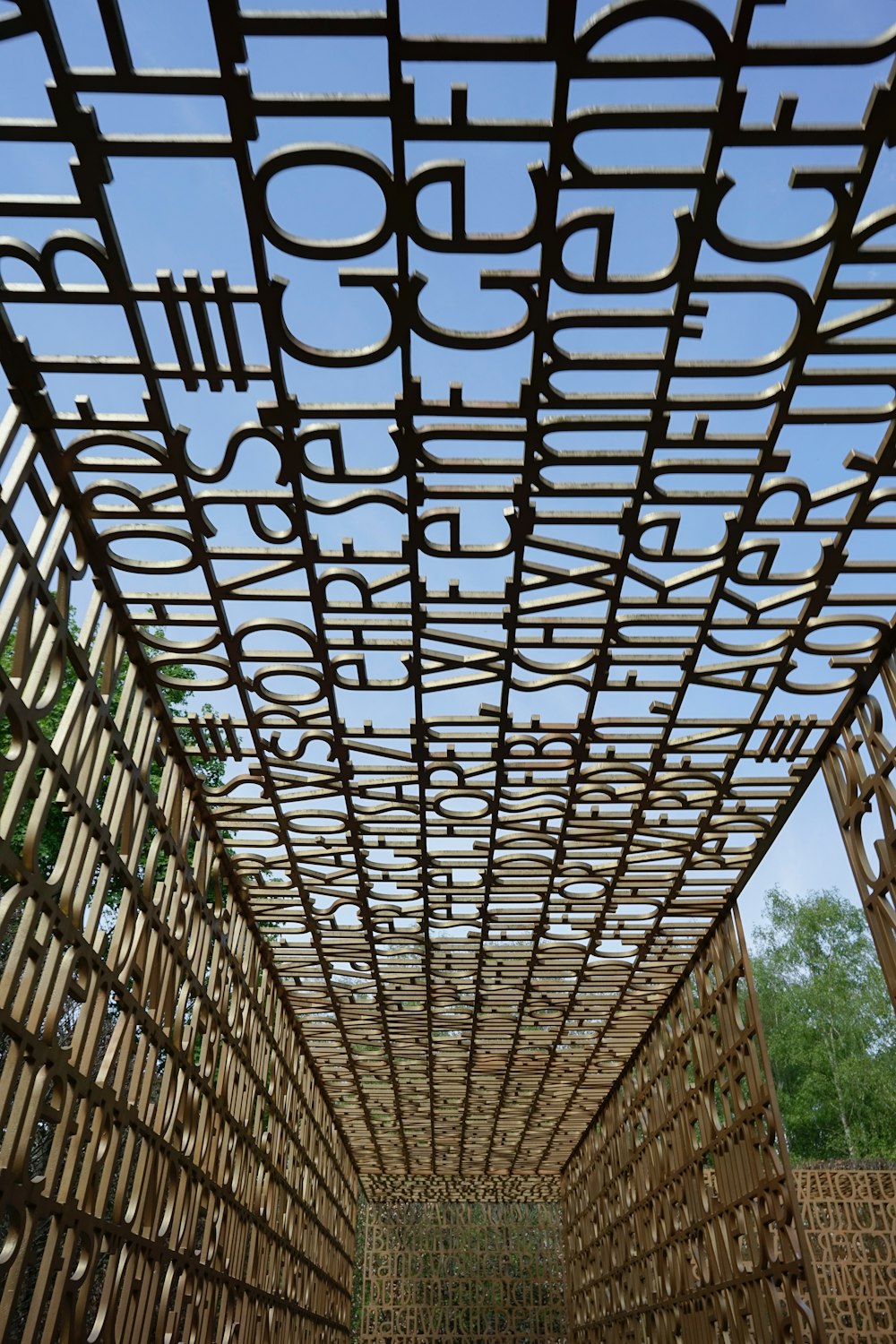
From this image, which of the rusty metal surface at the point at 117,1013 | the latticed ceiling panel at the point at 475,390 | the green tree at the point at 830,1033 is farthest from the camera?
the green tree at the point at 830,1033

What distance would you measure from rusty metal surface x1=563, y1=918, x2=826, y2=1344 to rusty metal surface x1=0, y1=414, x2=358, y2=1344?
2.76 meters

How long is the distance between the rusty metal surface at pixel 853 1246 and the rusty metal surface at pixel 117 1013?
543cm

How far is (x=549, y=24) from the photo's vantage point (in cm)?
226

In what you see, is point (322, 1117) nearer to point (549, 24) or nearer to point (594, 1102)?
point (594, 1102)

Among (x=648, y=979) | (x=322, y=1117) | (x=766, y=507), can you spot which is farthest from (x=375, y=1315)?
(x=766, y=507)

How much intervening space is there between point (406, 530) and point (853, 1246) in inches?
367

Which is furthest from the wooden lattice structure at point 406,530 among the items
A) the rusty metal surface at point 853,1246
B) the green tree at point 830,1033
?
the green tree at point 830,1033

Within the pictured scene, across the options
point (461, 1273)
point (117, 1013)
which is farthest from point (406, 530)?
point (461, 1273)

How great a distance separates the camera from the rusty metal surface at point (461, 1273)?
480 inches

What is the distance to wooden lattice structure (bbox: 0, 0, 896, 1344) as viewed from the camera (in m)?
2.46

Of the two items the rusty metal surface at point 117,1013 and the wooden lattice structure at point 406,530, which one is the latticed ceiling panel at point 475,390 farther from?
the rusty metal surface at point 117,1013

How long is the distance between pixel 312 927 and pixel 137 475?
3.74 m

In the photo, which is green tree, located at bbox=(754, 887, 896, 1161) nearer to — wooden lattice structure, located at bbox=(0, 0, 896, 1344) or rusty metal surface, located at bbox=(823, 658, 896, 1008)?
wooden lattice structure, located at bbox=(0, 0, 896, 1344)

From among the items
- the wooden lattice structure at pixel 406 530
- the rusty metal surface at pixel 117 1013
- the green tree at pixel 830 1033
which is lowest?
the rusty metal surface at pixel 117 1013
